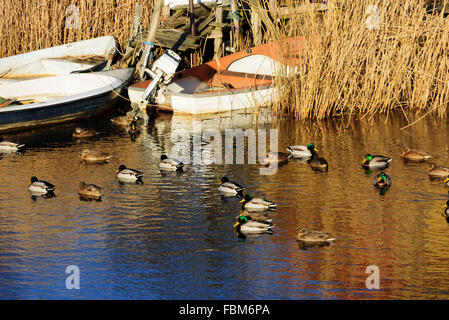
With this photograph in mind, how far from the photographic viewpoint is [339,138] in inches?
849

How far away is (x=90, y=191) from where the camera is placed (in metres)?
16.6

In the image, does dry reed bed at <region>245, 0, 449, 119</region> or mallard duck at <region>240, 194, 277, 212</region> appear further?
dry reed bed at <region>245, 0, 449, 119</region>

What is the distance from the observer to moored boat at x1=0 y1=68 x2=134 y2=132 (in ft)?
75.4

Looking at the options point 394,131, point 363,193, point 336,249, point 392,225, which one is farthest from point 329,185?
point 394,131

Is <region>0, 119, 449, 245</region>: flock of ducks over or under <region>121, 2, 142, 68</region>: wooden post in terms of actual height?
under

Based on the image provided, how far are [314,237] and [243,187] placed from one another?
12.7ft

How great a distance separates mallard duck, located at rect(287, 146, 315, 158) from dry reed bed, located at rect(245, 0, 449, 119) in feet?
→ 11.0

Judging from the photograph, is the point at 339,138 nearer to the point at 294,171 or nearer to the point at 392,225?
the point at 294,171

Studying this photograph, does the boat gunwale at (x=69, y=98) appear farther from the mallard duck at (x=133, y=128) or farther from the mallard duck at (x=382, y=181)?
the mallard duck at (x=382, y=181)

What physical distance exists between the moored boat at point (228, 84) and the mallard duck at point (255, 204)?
768 centimetres

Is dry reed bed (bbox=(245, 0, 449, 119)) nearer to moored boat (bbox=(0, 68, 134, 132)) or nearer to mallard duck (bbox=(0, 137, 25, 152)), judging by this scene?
moored boat (bbox=(0, 68, 134, 132))

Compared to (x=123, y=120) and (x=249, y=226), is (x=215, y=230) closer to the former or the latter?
(x=249, y=226)

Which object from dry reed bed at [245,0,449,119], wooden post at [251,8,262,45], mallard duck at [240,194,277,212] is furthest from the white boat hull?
mallard duck at [240,194,277,212]

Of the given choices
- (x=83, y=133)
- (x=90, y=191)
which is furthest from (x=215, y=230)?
(x=83, y=133)
